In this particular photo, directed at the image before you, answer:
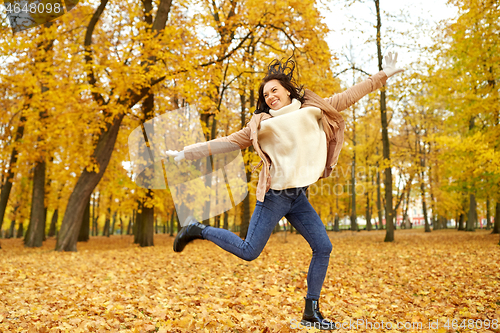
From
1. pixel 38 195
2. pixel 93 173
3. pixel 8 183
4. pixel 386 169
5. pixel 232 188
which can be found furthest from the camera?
pixel 386 169

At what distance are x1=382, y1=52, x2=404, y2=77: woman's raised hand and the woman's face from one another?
846 mm

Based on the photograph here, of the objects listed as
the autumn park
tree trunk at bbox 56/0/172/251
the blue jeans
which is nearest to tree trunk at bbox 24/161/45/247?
the autumn park

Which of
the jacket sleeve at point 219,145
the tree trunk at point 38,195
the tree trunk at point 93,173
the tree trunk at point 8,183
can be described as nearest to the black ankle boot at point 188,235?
the jacket sleeve at point 219,145

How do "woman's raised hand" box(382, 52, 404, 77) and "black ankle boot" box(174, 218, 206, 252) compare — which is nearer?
"woman's raised hand" box(382, 52, 404, 77)

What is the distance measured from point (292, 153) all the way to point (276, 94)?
0.50 meters

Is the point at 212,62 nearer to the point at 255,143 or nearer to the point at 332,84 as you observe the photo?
the point at 332,84

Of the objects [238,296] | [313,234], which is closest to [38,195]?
[238,296]

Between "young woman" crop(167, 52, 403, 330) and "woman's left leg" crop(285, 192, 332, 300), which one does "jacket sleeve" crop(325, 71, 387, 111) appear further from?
"woman's left leg" crop(285, 192, 332, 300)

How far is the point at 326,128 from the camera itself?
272cm

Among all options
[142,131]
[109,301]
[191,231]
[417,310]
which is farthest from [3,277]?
[417,310]

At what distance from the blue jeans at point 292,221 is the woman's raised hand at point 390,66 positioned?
1.18 metres

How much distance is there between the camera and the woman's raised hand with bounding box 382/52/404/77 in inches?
109

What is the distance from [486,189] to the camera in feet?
44.4

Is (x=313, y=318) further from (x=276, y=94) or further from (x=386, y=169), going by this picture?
→ (x=386, y=169)
